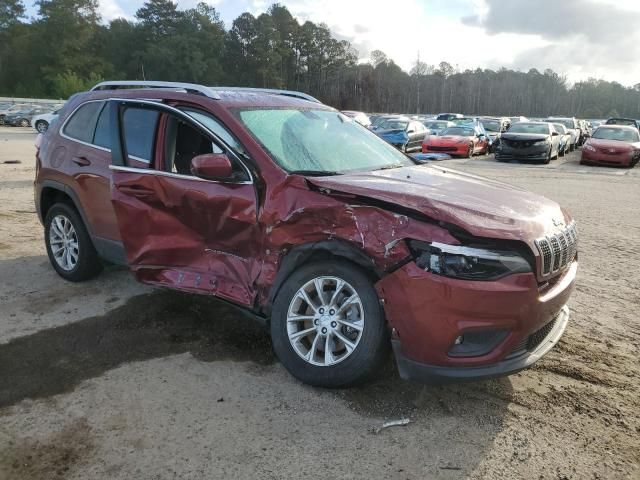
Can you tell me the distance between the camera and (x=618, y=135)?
19922mm

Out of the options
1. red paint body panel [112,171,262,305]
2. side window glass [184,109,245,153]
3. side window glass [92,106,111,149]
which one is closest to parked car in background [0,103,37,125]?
side window glass [92,106,111,149]

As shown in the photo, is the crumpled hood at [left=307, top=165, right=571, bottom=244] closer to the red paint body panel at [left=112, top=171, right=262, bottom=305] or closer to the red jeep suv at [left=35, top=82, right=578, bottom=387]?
the red jeep suv at [left=35, top=82, right=578, bottom=387]

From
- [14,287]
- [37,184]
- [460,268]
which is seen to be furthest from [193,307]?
[460,268]

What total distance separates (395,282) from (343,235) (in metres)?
0.42

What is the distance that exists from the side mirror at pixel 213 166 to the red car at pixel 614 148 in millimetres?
19145

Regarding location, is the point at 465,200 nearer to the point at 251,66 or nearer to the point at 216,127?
the point at 216,127

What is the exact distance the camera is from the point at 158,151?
13.1 ft

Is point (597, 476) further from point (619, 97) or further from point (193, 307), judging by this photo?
point (619, 97)

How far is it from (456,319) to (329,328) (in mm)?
800

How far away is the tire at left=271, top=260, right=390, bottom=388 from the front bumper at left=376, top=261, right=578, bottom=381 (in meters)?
0.12

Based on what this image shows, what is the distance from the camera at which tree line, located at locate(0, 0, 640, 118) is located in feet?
262

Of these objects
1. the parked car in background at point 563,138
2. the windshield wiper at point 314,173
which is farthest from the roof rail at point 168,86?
the parked car in background at point 563,138

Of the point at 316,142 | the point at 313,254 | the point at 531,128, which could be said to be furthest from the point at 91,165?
the point at 531,128

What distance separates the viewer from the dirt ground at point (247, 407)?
101 inches
